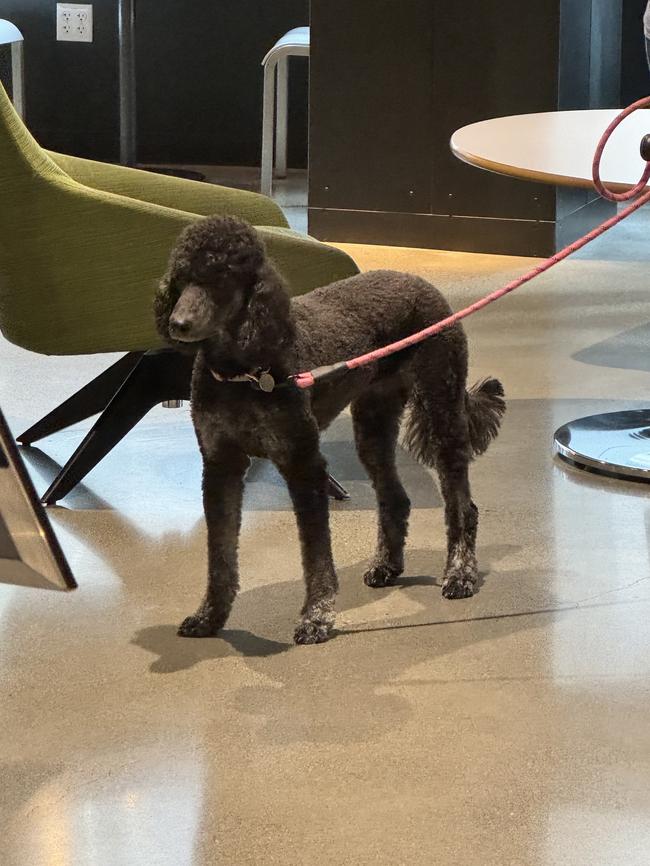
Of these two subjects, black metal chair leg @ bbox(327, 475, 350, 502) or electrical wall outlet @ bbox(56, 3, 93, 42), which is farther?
electrical wall outlet @ bbox(56, 3, 93, 42)

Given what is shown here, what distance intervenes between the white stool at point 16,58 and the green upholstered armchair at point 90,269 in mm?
3723

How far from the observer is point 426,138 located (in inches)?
244

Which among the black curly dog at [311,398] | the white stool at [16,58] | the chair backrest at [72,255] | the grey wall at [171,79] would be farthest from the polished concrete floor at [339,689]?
the grey wall at [171,79]

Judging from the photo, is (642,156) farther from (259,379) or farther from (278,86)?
(278,86)

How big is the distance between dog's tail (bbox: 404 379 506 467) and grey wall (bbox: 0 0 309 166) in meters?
5.40

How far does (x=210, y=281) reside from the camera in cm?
238

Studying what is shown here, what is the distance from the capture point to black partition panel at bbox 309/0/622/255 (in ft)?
19.6

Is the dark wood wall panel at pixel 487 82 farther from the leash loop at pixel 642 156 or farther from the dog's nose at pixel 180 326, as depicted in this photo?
the dog's nose at pixel 180 326

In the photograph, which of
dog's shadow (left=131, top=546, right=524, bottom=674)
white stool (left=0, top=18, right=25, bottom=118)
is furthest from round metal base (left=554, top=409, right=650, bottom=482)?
white stool (left=0, top=18, right=25, bottom=118)

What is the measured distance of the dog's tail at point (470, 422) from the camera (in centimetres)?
283

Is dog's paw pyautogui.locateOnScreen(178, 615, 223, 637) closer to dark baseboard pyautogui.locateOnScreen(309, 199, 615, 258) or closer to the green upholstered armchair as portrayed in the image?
the green upholstered armchair

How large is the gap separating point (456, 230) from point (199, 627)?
3.85 meters

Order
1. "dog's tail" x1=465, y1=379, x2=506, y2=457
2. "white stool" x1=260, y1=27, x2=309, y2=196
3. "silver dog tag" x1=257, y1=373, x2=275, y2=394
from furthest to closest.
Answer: "white stool" x1=260, y1=27, x2=309, y2=196 < "dog's tail" x1=465, y1=379, x2=506, y2=457 < "silver dog tag" x1=257, y1=373, x2=275, y2=394

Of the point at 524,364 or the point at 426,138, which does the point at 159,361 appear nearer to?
the point at 524,364
